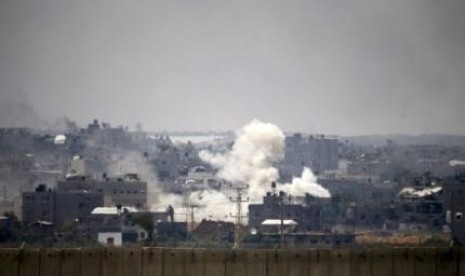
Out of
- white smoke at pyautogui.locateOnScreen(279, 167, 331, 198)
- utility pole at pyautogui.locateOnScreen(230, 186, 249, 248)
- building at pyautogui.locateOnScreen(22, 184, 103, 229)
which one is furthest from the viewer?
white smoke at pyautogui.locateOnScreen(279, 167, 331, 198)

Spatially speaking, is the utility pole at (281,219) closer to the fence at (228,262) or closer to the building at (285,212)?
the building at (285,212)

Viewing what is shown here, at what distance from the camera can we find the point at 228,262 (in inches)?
1628

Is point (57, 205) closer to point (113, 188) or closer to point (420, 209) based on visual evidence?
point (113, 188)

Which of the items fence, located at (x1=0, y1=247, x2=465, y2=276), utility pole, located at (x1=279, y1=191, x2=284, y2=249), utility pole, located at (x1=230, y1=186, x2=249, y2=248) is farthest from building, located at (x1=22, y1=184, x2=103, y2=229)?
fence, located at (x1=0, y1=247, x2=465, y2=276)

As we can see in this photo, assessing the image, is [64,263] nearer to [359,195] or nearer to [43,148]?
[359,195]

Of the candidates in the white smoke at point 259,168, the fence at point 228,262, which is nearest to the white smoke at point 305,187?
the white smoke at point 259,168

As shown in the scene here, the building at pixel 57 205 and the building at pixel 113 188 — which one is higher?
the building at pixel 113 188

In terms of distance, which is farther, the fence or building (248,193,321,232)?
building (248,193,321,232)

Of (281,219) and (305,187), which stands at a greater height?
(305,187)

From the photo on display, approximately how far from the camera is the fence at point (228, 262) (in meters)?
40.4

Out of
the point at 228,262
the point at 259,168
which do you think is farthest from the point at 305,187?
the point at 228,262

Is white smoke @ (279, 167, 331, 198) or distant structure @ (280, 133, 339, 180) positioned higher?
distant structure @ (280, 133, 339, 180)

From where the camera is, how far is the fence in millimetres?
40375

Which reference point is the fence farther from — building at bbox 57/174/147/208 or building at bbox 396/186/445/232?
building at bbox 57/174/147/208
